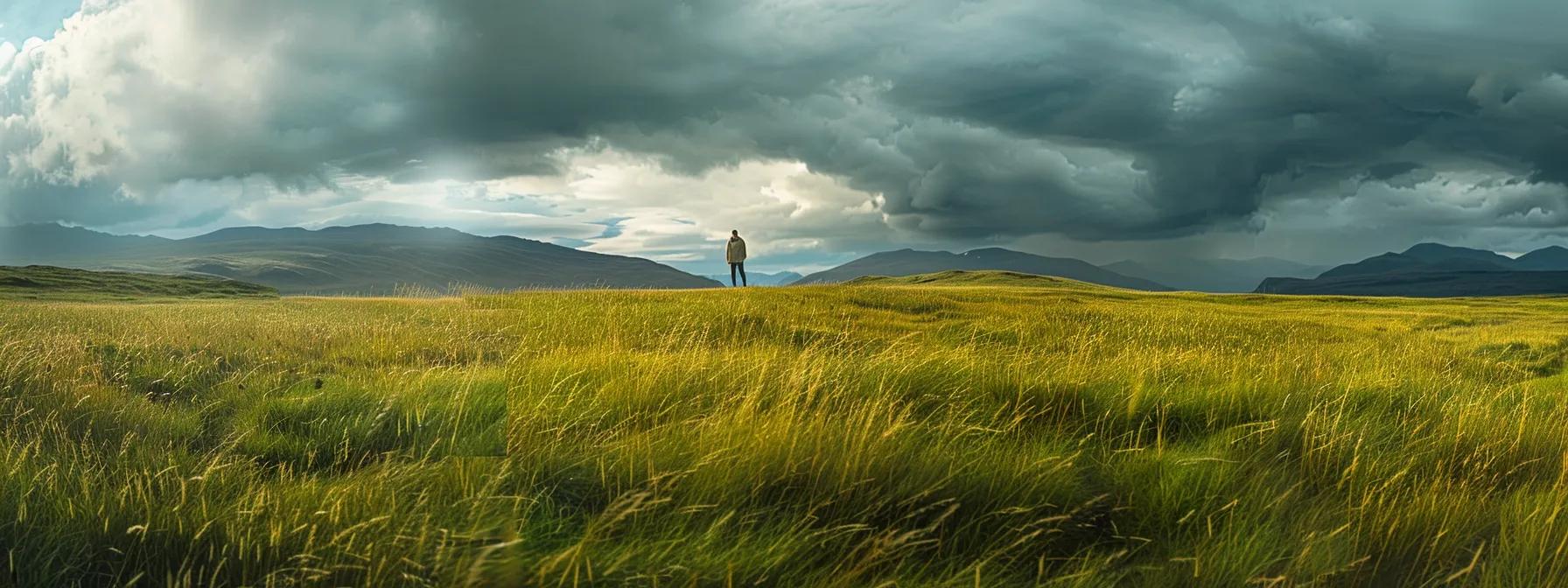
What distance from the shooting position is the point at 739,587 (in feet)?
9.59

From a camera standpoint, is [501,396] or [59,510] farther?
[501,396]

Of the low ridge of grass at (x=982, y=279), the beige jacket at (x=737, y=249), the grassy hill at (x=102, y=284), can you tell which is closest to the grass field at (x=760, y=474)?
the beige jacket at (x=737, y=249)

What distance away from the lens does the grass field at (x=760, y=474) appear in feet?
10.1

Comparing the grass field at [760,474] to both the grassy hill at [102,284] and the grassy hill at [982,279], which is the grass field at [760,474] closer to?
the grassy hill at [102,284]

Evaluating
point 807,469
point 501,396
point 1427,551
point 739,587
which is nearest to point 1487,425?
point 1427,551

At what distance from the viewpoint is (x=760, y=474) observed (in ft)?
12.5

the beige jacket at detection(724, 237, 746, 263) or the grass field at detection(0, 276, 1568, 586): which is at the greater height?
the beige jacket at detection(724, 237, 746, 263)

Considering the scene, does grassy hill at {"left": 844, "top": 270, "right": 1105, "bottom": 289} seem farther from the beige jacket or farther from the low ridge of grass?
the beige jacket

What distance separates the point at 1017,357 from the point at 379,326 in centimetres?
977

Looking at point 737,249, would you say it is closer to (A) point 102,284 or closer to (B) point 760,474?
(B) point 760,474

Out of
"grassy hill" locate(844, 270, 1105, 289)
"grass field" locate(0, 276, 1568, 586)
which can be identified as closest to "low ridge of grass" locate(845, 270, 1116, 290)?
"grassy hill" locate(844, 270, 1105, 289)

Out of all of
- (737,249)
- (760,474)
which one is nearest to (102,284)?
(737,249)

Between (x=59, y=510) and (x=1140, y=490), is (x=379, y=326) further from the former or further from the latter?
(x=1140, y=490)

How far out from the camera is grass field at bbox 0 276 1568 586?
308 cm
